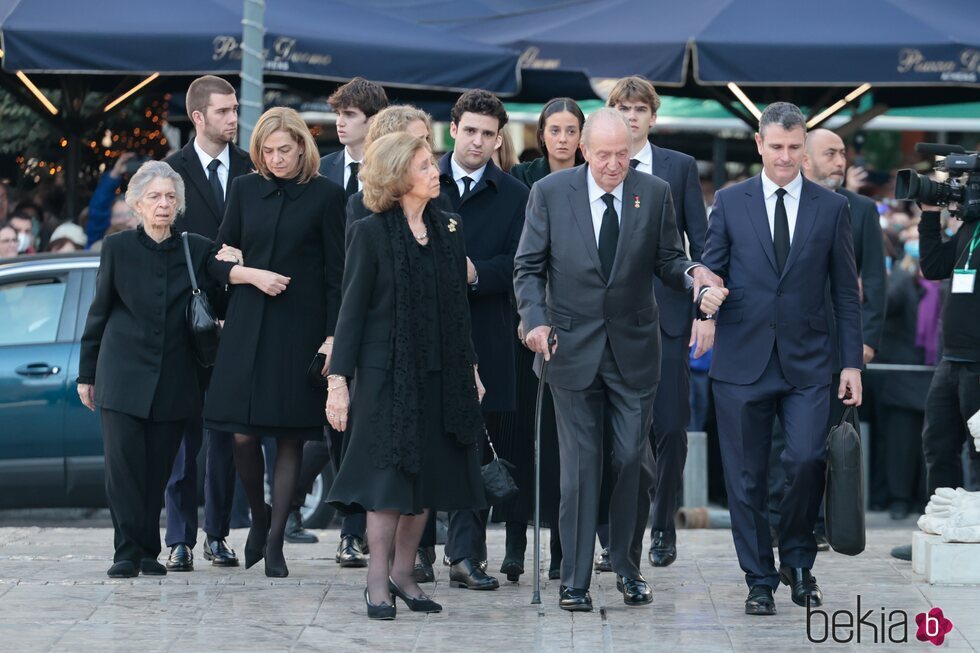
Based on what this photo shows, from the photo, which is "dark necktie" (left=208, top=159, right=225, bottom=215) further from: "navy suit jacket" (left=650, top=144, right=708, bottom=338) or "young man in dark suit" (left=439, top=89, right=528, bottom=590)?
"navy suit jacket" (left=650, top=144, right=708, bottom=338)

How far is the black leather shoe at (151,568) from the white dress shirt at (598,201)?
262cm

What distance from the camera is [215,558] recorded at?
347 inches

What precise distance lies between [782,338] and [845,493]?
2.27 feet

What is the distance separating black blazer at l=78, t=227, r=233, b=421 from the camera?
823 cm

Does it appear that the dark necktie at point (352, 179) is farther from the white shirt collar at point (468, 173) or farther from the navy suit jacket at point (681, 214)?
the navy suit jacket at point (681, 214)


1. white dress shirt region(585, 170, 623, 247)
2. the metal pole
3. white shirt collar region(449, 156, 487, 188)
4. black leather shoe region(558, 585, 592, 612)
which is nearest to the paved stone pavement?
black leather shoe region(558, 585, 592, 612)

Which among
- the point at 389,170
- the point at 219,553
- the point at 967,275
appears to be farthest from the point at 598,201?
the point at 219,553

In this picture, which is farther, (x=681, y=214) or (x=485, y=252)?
(x=681, y=214)

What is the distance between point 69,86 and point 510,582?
8150 millimetres

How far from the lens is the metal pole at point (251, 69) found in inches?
449

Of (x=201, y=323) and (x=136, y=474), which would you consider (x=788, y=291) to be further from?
(x=136, y=474)

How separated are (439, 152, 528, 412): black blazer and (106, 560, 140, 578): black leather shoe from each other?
1.79 metres

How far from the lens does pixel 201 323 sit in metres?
8.16

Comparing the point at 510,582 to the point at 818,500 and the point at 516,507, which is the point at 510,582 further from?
the point at 818,500
